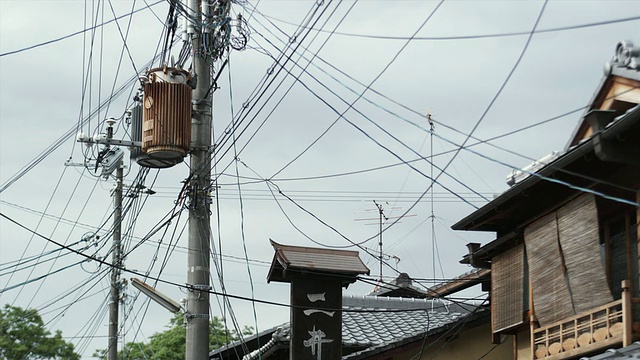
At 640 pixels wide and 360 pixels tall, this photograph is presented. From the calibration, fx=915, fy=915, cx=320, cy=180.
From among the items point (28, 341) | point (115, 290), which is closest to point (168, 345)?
point (28, 341)

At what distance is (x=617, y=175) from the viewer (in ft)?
54.3

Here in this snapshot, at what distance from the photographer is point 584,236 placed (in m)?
16.9

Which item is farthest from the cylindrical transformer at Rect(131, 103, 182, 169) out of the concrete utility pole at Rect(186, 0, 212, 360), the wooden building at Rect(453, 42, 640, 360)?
the wooden building at Rect(453, 42, 640, 360)

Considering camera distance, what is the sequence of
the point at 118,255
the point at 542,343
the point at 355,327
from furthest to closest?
the point at 118,255 < the point at 355,327 < the point at 542,343

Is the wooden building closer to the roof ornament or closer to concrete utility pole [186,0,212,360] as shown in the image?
the roof ornament

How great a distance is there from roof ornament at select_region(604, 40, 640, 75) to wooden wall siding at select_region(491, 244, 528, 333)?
4476 millimetres

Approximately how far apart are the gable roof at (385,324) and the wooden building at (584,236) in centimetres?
407

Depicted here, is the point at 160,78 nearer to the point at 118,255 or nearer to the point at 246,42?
the point at 246,42

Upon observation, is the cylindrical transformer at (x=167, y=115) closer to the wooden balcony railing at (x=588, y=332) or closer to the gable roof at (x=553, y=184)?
the gable roof at (x=553, y=184)

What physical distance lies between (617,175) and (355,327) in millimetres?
11733

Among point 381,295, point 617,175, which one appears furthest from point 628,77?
point 381,295

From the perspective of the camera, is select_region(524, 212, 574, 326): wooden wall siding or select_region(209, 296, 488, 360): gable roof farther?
select_region(209, 296, 488, 360): gable roof

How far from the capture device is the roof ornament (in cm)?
1666

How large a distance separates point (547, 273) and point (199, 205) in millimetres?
7151
